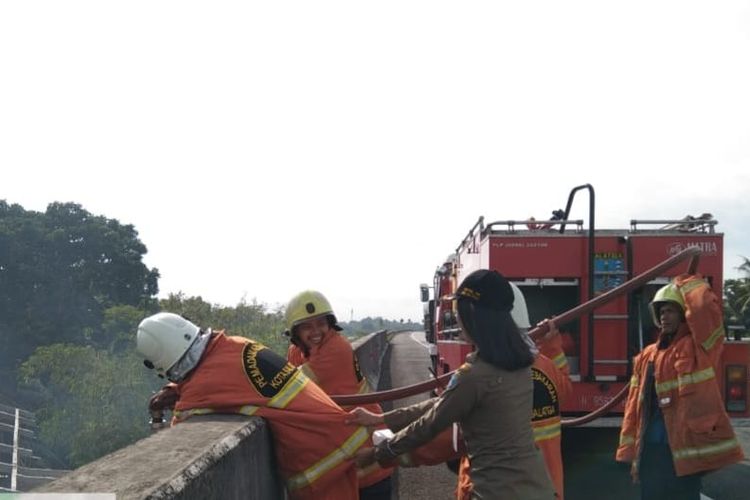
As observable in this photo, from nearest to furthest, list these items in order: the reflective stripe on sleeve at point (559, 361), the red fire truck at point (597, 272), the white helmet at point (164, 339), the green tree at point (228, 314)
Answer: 1. the white helmet at point (164, 339)
2. the reflective stripe on sleeve at point (559, 361)
3. the red fire truck at point (597, 272)
4. the green tree at point (228, 314)

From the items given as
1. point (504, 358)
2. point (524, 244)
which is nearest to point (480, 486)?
point (504, 358)

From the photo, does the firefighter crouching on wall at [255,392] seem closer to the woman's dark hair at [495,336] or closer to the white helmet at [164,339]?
the white helmet at [164,339]

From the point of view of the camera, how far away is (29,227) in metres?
51.0

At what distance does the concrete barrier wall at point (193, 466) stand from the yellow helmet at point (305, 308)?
0.99m

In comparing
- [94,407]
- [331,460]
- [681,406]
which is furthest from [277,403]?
[94,407]

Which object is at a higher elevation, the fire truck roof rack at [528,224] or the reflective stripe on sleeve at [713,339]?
the fire truck roof rack at [528,224]

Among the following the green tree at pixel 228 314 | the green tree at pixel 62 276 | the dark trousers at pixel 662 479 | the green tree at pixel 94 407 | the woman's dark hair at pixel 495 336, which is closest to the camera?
the woman's dark hair at pixel 495 336

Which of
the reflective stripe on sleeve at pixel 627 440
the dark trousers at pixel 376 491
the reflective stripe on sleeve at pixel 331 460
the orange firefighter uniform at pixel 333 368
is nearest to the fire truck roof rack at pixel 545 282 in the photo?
the reflective stripe on sleeve at pixel 627 440

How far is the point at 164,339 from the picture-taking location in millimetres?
3566

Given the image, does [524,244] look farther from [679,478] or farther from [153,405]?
[153,405]

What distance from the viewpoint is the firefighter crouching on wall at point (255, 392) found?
11.6 ft

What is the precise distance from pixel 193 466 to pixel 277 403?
1.02 meters

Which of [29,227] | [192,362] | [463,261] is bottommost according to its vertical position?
[192,362]

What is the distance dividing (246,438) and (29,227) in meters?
52.7
